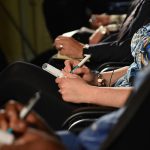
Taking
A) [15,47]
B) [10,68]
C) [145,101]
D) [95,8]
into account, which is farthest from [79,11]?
[145,101]

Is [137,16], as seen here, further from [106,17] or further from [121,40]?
[106,17]

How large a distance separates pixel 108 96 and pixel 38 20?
9.63 ft

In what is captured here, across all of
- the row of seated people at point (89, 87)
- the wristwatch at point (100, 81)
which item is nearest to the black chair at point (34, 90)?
the row of seated people at point (89, 87)

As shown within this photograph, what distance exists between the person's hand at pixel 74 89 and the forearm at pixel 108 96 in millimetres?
17

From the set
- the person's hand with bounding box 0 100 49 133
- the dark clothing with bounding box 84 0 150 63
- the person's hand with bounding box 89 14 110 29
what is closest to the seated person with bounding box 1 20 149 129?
the dark clothing with bounding box 84 0 150 63

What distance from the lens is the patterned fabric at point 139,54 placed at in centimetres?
165

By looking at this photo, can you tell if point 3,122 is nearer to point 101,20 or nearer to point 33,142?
point 33,142

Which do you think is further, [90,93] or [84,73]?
[84,73]

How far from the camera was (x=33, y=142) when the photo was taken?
3.09 feet

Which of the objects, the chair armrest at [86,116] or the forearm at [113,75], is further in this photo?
the forearm at [113,75]

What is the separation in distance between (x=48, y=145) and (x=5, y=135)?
0.10 metres

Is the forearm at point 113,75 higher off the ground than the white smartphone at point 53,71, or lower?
lower

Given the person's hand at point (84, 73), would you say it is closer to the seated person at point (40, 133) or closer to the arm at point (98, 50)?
the arm at point (98, 50)

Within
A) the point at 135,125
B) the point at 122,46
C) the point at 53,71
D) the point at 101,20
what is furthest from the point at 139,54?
the point at 101,20
